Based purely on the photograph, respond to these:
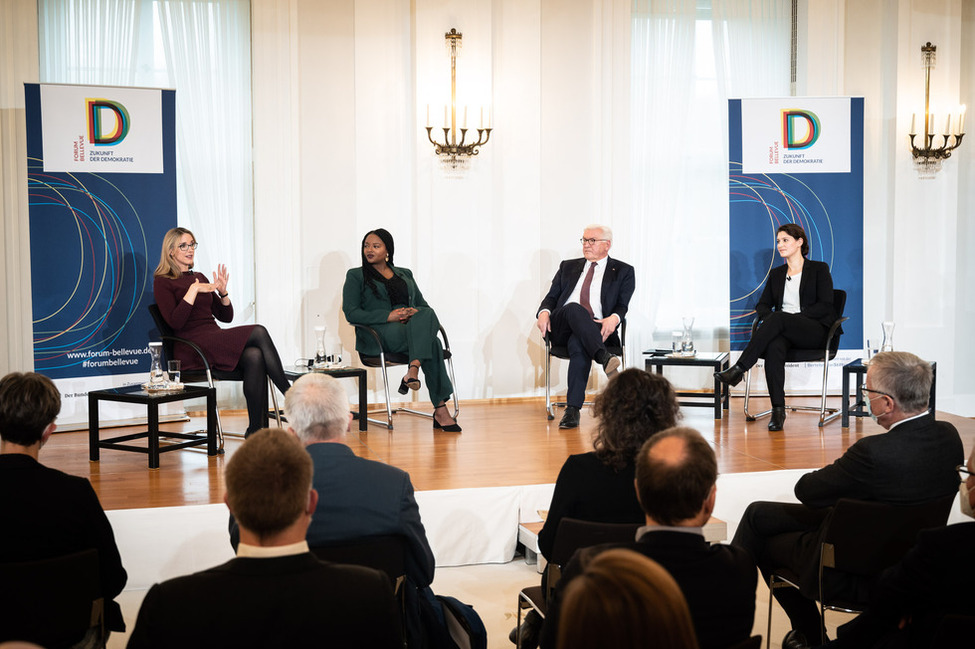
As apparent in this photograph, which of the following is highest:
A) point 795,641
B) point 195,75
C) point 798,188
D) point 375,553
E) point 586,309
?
point 195,75

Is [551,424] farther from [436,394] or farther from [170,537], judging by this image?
[170,537]

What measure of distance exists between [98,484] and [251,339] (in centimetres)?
129

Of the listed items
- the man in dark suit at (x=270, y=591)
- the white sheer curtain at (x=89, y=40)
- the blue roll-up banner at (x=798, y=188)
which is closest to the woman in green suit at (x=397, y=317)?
the white sheer curtain at (x=89, y=40)

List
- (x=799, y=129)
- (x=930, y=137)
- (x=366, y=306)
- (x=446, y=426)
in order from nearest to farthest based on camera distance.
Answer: (x=446, y=426) < (x=366, y=306) < (x=799, y=129) < (x=930, y=137)

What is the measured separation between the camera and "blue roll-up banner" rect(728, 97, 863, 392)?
22.1 ft

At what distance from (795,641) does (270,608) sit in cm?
212

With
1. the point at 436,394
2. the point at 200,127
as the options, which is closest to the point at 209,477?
the point at 436,394

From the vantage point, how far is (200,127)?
6.43 metres

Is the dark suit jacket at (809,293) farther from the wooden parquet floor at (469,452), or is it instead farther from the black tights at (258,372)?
the black tights at (258,372)

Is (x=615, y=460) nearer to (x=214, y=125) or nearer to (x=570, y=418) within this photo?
(x=570, y=418)

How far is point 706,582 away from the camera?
173cm

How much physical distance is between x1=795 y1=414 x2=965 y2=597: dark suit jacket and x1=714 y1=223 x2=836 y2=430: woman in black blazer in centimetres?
289

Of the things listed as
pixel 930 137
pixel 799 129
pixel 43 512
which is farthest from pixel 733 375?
pixel 43 512

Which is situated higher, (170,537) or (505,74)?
(505,74)
